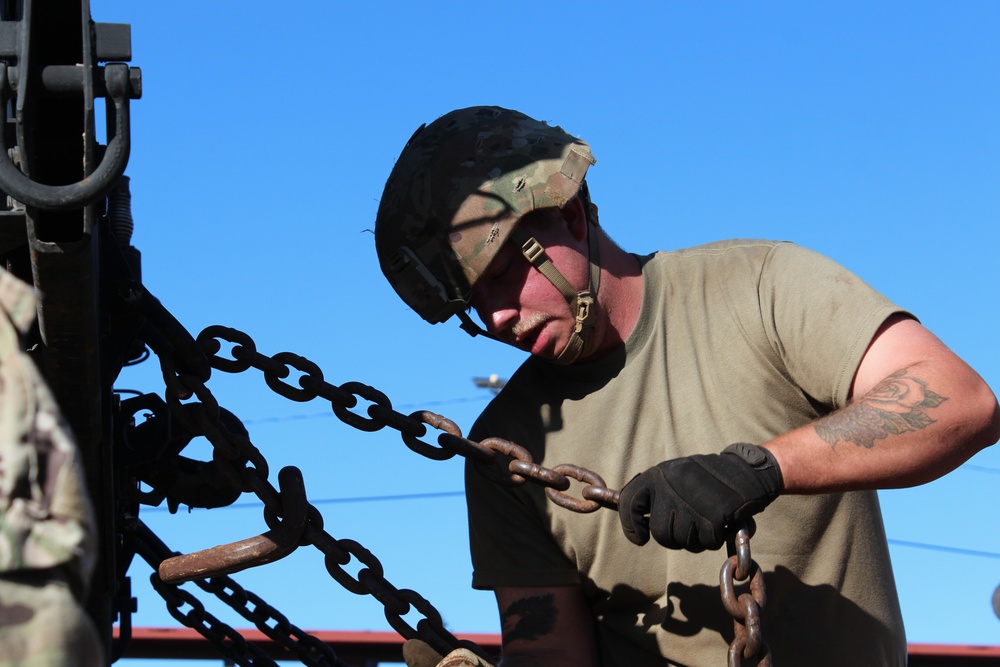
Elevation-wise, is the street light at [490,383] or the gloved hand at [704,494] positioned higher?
the gloved hand at [704,494]

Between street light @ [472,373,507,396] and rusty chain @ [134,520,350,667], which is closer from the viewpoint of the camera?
rusty chain @ [134,520,350,667]

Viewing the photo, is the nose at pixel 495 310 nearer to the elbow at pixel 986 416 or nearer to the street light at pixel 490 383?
the elbow at pixel 986 416

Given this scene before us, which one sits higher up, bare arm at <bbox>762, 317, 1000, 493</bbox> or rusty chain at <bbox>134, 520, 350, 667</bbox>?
bare arm at <bbox>762, 317, 1000, 493</bbox>

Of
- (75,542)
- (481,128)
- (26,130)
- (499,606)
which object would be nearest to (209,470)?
(499,606)

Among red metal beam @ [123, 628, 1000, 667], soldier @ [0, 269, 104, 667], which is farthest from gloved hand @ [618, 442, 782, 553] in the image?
red metal beam @ [123, 628, 1000, 667]

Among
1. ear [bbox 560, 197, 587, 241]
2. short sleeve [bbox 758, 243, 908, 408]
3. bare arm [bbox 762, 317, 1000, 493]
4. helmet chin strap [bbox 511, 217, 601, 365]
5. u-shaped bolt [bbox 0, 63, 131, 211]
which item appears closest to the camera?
u-shaped bolt [bbox 0, 63, 131, 211]

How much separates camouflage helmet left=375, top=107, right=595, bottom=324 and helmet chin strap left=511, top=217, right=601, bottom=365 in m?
0.07

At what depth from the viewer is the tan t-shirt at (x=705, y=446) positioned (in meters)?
3.39

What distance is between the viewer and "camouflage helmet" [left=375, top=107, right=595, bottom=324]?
3637 mm

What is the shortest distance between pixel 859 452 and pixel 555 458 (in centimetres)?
91

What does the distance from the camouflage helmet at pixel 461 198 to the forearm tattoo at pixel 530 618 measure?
29.8 inches

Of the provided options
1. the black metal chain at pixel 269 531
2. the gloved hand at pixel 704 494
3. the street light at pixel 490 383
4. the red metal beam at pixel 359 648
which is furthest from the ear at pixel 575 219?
the street light at pixel 490 383

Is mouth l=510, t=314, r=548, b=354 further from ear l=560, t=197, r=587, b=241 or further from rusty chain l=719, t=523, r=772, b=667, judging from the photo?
rusty chain l=719, t=523, r=772, b=667

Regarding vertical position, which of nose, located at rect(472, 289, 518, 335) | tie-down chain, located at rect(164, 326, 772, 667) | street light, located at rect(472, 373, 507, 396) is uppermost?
nose, located at rect(472, 289, 518, 335)
